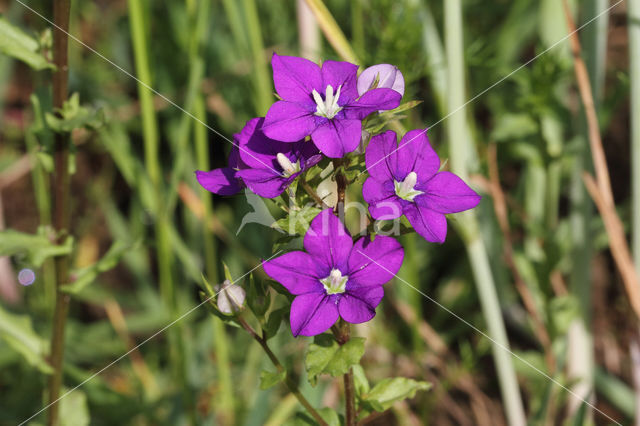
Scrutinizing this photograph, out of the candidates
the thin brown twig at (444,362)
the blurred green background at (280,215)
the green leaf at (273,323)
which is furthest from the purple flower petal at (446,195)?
the thin brown twig at (444,362)

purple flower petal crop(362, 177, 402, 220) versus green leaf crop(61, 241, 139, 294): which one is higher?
green leaf crop(61, 241, 139, 294)

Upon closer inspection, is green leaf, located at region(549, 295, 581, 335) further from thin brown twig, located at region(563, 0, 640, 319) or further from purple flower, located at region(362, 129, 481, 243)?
purple flower, located at region(362, 129, 481, 243)

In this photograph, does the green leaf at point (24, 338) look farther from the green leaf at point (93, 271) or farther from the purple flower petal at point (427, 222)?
the purple flower petal at point (427, 222)

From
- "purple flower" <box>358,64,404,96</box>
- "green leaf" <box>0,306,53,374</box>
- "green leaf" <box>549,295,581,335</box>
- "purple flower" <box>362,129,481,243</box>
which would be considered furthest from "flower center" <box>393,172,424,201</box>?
"green leaf" <box>549,295,581,335</box>

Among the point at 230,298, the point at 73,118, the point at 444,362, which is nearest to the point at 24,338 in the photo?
the point at 73,118

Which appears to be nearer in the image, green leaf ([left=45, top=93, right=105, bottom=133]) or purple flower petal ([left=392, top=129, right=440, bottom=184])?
purple flower petal ([left=392, top=129, right=440, bottom=184])

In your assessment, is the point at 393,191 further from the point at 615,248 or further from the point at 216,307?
the point at 615,248

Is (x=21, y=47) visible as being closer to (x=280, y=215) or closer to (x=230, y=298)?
(x=230, y=298)
